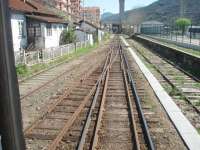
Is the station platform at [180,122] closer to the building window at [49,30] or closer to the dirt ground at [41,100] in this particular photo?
the dirt ground at [41,100]

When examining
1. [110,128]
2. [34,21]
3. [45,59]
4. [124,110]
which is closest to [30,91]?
[124,110]

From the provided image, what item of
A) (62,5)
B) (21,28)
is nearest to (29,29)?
(21,28)

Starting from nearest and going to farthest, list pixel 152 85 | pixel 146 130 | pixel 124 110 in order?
pixel 146 130 < pixel 124 110 < pixel 152 85

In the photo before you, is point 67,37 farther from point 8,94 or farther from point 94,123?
point 8,94

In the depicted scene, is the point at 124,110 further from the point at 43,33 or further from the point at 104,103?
the point at 43,33

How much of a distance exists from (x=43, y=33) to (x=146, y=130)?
25333 mm

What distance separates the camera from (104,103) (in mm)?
11844

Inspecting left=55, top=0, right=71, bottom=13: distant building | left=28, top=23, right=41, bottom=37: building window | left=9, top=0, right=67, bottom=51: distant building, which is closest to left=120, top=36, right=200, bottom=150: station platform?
left=9, top=0, right=67, bottom=51: distant building

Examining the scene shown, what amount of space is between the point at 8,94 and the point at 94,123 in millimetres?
7555

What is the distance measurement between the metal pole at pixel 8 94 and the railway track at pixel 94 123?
208 inches

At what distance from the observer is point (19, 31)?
28.6m

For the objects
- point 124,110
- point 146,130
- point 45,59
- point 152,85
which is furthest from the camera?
point 45,59

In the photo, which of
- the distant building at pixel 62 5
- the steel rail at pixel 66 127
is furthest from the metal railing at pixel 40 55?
the distant building at pixel 62 5

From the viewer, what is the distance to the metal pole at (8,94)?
1677 millimetres
